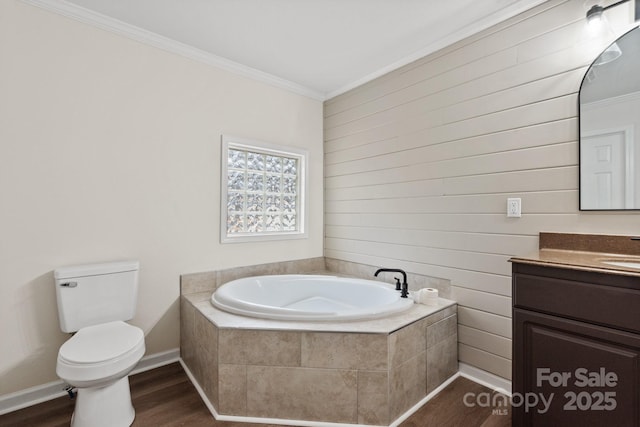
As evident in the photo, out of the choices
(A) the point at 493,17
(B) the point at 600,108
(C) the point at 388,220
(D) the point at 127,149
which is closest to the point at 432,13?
(A) the point at 493,17

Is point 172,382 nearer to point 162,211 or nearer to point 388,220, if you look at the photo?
point 162,211

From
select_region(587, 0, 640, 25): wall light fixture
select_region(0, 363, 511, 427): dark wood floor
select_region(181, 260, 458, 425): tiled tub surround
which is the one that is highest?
select_region(587, 0, 640, 25): wall light fixture

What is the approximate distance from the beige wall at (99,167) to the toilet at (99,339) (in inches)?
6.5

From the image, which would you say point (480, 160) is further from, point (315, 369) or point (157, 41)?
point (157, 41)

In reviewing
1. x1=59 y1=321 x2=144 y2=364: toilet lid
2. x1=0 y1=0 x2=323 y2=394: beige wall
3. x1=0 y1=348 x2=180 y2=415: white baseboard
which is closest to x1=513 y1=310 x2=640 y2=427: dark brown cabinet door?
x1=59 y1=321 x2=144 y2=364: toilet lid

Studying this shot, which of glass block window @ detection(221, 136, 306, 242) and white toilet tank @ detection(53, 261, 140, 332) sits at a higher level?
glass block window @ detection(221, 136, 306, 242)

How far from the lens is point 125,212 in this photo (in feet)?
7.18

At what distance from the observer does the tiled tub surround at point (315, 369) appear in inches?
65.5

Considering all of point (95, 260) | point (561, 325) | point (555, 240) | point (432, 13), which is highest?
point (432, 13)

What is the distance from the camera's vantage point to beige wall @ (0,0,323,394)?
6.00 ft

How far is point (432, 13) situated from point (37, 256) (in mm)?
2929

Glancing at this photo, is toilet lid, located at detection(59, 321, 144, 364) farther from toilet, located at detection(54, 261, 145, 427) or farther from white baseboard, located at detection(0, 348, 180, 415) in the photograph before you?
white baseboard, located at detection(0, 348, 180, 415)

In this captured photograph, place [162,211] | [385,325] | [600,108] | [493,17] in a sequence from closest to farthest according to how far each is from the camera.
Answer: [600,108]
[385,325]
[493,17]
[162,211]

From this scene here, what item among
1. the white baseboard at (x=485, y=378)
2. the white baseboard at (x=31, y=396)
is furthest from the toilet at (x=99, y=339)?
the white baseboard at (x=485, y=378)
